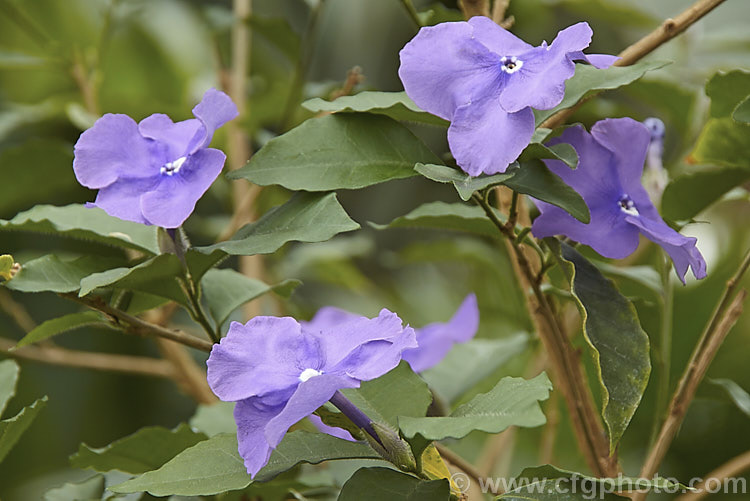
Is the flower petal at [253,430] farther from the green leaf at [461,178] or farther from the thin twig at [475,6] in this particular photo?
the thin twig at [475,6]

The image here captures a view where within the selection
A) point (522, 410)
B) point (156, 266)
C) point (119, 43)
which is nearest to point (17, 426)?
point (156, 266)

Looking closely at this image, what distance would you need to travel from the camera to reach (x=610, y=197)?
534mm

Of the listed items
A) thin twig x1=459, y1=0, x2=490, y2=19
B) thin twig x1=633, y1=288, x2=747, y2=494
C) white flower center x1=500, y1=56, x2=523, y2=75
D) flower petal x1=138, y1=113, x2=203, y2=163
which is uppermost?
white flower center x1=500, y1=56, x2=523, y2=75

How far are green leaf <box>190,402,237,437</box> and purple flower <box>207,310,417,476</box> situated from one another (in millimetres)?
232

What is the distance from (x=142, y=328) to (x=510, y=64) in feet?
0.94

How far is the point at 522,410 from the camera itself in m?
0.39

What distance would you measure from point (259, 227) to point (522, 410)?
22 centimetres

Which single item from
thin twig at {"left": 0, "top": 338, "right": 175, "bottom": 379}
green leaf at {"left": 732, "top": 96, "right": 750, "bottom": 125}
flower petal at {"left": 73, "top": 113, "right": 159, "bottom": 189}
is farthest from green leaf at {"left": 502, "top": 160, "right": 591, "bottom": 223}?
thin twig at {"left": 0, "top": 338, "right": 175, "bottom": 379}

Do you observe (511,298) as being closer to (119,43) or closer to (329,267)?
(329,267)

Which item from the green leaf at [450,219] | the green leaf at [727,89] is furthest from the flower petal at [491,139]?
the green leaf at [727,89]

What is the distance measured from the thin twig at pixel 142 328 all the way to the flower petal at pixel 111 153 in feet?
0.24

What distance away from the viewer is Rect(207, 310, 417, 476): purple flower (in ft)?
1.35

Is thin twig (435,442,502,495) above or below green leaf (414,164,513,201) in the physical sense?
below

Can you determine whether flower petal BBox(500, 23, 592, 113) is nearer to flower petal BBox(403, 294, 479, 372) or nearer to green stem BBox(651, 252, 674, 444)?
green stem BBox(651, 252, 674, 444)
